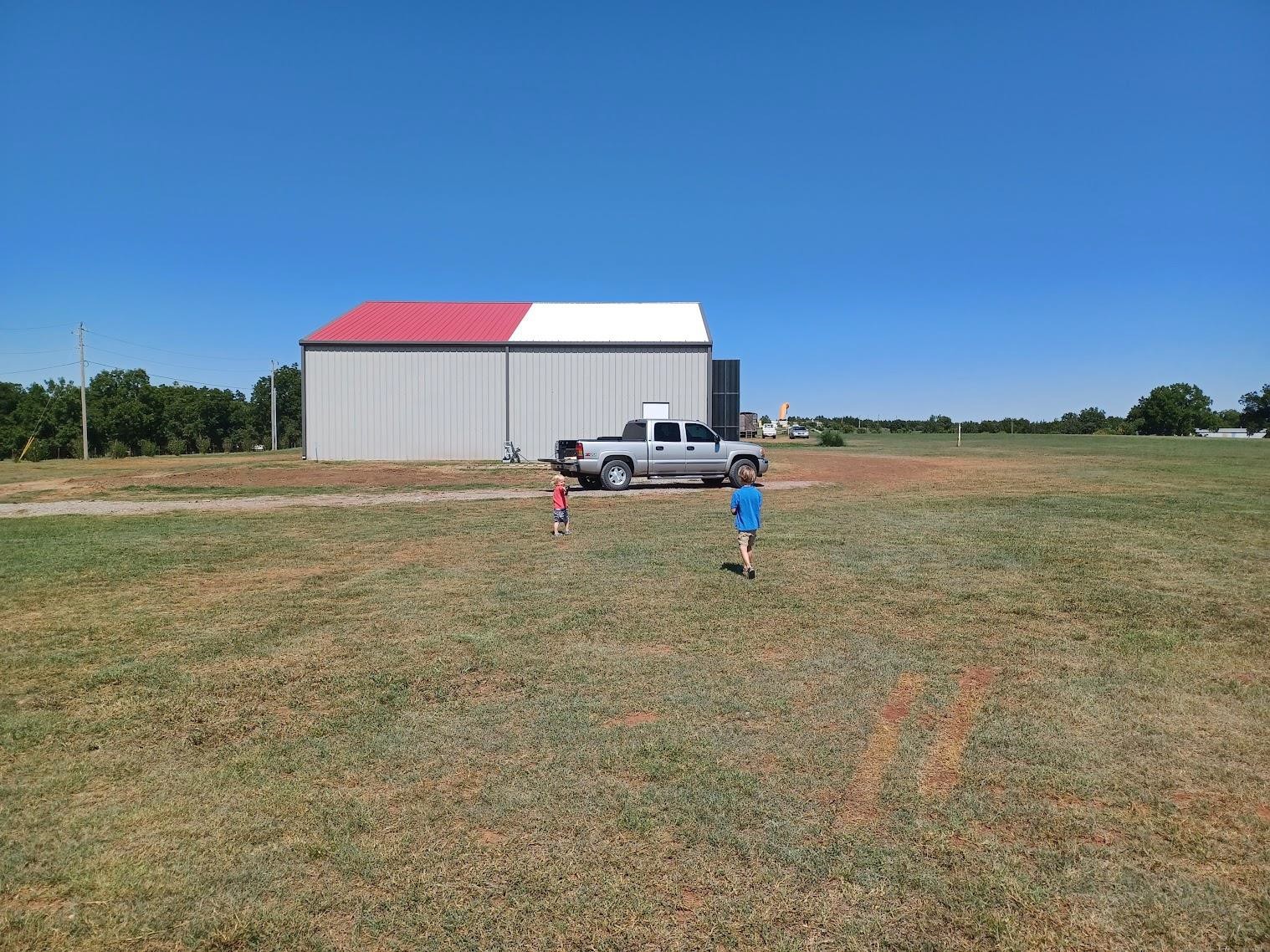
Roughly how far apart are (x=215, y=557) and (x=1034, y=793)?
11165mm

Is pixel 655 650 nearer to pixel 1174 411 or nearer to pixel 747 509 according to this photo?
pixel 747 509

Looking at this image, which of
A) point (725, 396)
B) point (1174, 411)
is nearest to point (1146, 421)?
point (1174, 411)

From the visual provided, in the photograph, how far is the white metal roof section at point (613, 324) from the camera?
33438 mm

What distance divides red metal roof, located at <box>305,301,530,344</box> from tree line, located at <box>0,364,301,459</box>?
3858 centimetres

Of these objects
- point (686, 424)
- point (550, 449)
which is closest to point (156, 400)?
point (550, 449)

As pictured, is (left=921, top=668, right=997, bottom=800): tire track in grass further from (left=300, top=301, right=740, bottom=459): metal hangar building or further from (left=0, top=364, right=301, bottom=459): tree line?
(left=0, top=364, right=301, bottom=459): tree line

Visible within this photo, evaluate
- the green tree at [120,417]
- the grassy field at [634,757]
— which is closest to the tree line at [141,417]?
the green tree at [120,417]

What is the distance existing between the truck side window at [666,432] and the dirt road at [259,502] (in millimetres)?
1493

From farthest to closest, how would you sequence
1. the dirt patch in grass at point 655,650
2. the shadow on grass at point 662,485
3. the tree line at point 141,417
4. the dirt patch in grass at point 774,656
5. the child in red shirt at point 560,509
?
the tree line at point 141,417, the shadow on grass at point 662,485, the child in red shirt at point 560,509, the dirt patch in grass at point 655,650, the dirt patch in grass at point 774,656

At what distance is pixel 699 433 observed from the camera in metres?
21.6

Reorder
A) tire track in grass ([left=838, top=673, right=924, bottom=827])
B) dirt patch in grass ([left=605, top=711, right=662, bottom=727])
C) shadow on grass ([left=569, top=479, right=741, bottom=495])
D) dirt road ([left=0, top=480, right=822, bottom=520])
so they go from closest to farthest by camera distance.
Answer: tire track in grass ([left=838, top=673, right=924, bottom=827]) < dirt patch in grass ([left=605, top=711, right=662, bottom=727]) < dirt road ([left=0, top=480, right=822, bottom=520]) < shadow on grass ([left=569, top=479, right=741, bottom=495])

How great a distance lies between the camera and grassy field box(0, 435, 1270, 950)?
3.06 m

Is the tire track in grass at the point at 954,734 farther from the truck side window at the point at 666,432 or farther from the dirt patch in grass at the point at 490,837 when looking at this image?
the truck side window at the point at 666,432

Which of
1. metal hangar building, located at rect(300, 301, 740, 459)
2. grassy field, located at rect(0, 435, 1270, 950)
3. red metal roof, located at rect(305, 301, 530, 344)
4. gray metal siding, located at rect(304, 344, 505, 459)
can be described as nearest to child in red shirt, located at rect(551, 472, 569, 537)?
grassy field, located at rect(0, 435, 1270, 950)
